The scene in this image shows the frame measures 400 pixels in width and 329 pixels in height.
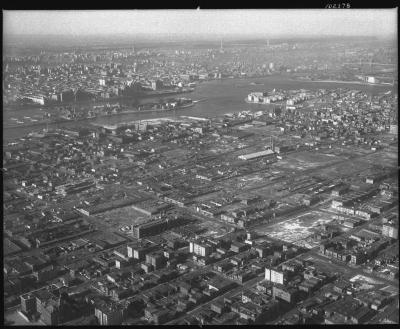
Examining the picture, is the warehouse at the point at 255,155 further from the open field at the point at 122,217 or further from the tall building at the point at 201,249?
the tall building at the point at 201,249

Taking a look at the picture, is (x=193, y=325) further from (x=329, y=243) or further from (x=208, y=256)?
(x=329, y=243)

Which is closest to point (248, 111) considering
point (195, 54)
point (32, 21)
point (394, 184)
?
point (195, 54)

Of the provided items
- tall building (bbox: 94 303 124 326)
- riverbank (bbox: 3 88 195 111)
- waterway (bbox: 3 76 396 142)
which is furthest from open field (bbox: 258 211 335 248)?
riverbank (bbox: 3 88 195 111)

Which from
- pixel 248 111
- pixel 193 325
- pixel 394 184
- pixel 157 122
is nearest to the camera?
pixel 193 325

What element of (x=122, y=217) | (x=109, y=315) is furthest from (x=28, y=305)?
(x=122, y=217)

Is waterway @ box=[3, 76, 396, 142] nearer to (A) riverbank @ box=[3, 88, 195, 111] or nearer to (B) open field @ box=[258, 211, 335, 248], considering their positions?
(A) riverbank @ box=[3, 88, 195, 111]
